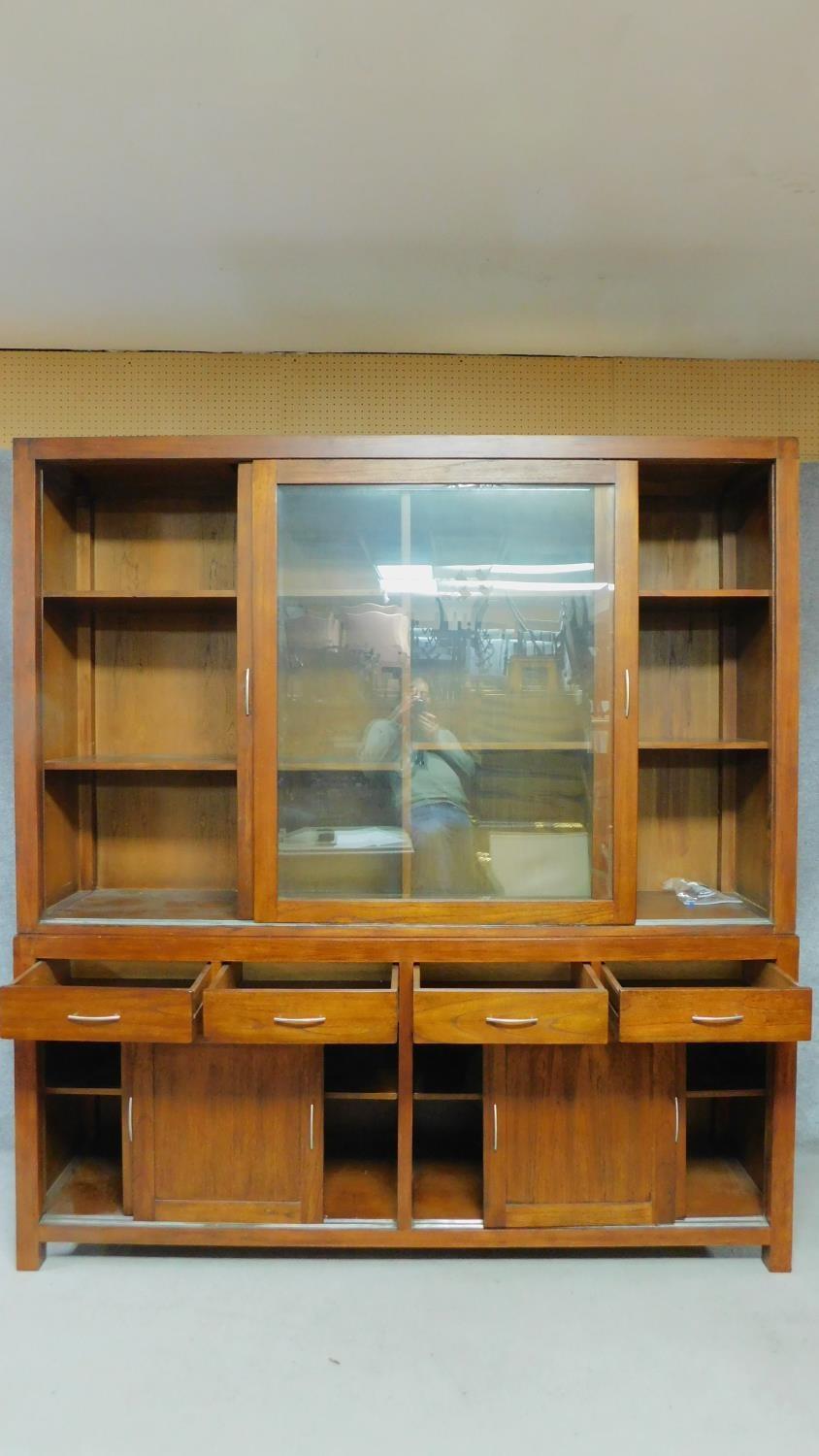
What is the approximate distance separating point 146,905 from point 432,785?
3.09 ft

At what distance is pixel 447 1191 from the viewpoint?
7.16ft

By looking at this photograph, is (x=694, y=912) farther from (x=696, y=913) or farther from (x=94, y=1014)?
(x=94, y=1014)

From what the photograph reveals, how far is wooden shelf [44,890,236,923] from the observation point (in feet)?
7.06

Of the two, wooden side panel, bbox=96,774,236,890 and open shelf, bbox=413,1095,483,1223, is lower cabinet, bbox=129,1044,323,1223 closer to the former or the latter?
open shelf, bbox=413,1095,483,1223

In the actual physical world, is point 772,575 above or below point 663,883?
above

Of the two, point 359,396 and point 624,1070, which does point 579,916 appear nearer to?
point 624,1070

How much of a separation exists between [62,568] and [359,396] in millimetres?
1126

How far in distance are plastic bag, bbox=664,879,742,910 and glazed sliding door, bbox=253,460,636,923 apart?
1.20 ft

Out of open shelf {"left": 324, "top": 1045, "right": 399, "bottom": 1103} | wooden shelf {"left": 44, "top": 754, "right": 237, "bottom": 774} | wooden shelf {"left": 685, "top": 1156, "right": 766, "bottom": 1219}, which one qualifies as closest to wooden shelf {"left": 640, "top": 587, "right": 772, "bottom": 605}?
wooden shelf {"left": 44, "top": 754, "right": 237, "bottom": 774}

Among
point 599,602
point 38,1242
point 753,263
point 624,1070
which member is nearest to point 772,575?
point 599,602

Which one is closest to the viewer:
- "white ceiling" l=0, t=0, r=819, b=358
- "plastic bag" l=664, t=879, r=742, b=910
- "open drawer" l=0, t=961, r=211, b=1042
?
"white ceiling" l=0, t=0, r=819, b=358

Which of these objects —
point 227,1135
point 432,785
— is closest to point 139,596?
point 432,785

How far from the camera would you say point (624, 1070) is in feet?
6.96

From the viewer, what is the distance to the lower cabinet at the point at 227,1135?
2076 mm
